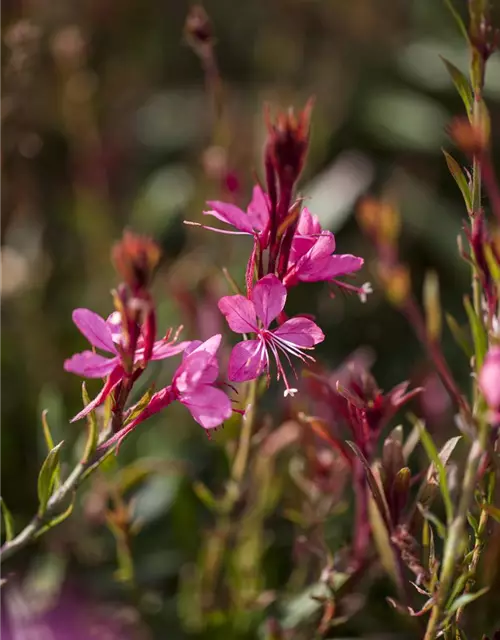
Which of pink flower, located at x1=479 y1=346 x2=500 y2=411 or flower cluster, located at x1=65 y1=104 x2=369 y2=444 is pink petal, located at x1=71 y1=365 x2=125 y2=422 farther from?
pink flower, located at x1=479 y1=346 x2=500 y2=411

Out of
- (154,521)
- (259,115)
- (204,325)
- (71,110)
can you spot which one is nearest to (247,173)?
(259,115)

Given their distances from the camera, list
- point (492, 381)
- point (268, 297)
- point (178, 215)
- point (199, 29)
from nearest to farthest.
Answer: point (492, 381) < point (268, 297) < point (199, 29) < point (178, 215)

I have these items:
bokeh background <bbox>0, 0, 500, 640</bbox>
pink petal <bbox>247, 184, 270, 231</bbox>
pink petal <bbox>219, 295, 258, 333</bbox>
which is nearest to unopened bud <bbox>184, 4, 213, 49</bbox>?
bokeh background <bbox>0, 0, 500, 640</bbox>

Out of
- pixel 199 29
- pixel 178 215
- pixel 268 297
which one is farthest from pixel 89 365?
pixel 178 215

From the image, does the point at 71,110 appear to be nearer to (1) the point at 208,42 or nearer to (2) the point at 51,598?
(1) the point at 208,42

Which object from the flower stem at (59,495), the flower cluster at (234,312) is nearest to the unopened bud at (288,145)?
the flower cluster at (234,312)

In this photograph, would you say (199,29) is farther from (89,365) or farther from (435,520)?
(435,520)

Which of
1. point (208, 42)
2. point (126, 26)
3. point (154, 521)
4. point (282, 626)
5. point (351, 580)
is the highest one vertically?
point (208, 42)
